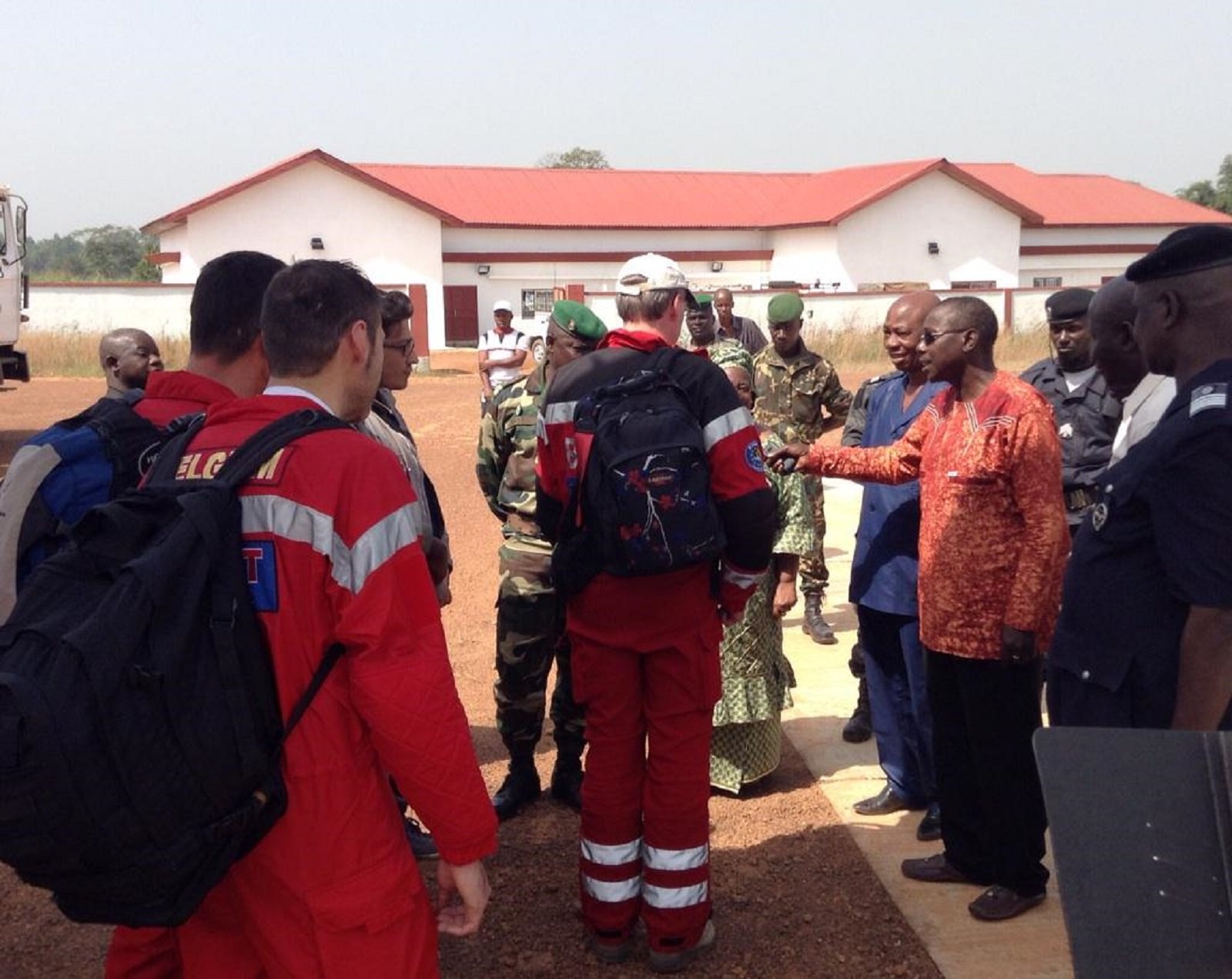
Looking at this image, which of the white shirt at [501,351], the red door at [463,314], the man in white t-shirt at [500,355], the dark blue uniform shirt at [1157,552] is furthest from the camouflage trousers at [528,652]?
the red door at [463,314]

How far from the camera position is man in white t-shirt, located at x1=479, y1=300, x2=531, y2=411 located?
12.7m

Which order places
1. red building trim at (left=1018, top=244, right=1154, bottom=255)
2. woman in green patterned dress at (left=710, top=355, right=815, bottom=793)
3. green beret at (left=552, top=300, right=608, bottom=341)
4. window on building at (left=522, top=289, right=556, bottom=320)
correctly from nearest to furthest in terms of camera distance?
green beret at (left=552, top=300, right=608, bottom=341), woman in green patterned dress at (left=710, top=355, right=815, bottom=793), window on building at (left=522, top=289, right=556, bottom=320), red building trim at (left=1018, top=244, right=1154, bottom=255)

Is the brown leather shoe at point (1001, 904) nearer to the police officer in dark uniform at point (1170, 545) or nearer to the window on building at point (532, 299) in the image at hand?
the police officer in dark uniform at point (1170, 545)

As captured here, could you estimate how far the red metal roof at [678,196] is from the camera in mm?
Answer: 36031

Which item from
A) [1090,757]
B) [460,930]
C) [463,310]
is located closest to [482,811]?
[460,930]

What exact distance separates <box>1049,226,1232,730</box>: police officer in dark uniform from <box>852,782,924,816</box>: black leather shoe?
188cm

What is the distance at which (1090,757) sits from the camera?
1750 millimetres

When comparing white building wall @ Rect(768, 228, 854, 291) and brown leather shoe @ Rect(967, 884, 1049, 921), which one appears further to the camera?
white building wall @ Rect(768, 228, 854, 291)

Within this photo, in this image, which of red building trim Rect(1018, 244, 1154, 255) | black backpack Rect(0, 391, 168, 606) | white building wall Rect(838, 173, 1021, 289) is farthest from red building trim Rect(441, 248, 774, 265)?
black backpack Rect(0, 391, 168, 606)

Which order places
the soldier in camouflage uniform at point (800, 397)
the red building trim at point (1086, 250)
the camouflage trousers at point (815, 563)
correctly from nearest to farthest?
the camouflage trousers at point (815, 563) → the soldier in camouflage uniform at point (800, 397) → the red building trim at point (1086, 250)

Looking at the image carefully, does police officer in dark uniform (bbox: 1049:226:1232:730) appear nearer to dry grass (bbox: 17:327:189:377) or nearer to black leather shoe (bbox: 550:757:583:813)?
black leather shoe (bbox: 550:757:583:813)

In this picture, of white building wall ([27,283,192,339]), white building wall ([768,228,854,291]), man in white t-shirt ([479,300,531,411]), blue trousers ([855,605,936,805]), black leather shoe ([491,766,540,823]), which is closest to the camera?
blue trousers ([855,605,936,805])

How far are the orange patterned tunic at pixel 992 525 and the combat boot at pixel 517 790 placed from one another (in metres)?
1.81

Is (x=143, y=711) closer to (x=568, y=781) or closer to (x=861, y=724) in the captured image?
(x=568, y=781)
